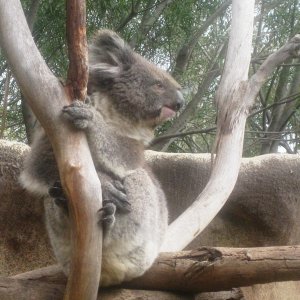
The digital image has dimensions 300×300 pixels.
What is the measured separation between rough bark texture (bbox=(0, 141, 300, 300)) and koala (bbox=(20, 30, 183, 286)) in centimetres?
63

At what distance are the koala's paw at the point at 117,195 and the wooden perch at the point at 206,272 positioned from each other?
0.29 metres

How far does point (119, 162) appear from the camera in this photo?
2.41 metres

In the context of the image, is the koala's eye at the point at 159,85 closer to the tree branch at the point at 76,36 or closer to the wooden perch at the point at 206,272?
the wooden perch at the point at 206,272

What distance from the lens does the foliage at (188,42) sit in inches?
192

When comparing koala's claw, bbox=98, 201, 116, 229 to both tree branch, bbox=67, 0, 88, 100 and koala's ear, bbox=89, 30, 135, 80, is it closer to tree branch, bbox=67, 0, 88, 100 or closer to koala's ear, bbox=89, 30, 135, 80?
tree branch, bbox=67, 0, 88, 100

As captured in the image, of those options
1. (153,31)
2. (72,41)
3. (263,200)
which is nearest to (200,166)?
(263,200)

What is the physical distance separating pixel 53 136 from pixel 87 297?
24.3 inches

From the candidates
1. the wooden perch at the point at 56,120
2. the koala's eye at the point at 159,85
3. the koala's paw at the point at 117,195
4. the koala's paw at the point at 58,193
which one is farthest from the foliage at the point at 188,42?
the wooden perch at the point at 56,120

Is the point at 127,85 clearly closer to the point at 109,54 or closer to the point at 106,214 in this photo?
the point at 109,54

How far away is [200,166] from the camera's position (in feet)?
11.2

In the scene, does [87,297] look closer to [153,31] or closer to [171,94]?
[171,94]

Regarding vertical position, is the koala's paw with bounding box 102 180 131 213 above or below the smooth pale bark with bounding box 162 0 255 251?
below

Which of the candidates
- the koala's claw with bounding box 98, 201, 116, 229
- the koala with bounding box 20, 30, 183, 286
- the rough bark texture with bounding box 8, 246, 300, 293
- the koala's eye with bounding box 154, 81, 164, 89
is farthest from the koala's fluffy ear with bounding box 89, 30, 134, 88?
the rough bark texture with bounding box 8, 246, 300, 293

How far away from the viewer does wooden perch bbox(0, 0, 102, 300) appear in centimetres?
Answer: 190
